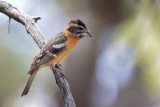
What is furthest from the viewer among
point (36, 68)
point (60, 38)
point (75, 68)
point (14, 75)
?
point (14, 75)

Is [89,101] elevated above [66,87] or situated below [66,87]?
above

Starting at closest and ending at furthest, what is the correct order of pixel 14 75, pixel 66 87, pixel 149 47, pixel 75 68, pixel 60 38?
pixel 66 87 → pixel 60 38 → pixel 75 68 → pixel 149 47 → pixel 14 75

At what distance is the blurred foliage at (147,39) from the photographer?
10305 millimetres

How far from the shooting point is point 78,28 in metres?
6.00

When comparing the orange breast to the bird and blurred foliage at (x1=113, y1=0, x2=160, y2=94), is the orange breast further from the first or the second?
blurred foliage at (x1=113, y1=0, x2=160, y2=94)

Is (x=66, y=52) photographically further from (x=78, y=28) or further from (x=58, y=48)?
(x=78, y=28)

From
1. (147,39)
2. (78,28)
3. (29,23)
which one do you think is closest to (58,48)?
(78,28)

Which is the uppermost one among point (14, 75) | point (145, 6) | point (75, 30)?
point (14, 75)

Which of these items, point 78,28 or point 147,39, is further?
point 147,39

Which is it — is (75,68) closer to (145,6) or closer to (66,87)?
(145,6)

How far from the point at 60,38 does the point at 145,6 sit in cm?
461

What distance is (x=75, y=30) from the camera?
607cm

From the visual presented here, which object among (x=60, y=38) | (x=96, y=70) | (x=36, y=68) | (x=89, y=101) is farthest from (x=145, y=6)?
(x=36, y=68)

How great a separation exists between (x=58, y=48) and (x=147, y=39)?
4936 mm
